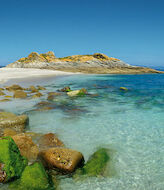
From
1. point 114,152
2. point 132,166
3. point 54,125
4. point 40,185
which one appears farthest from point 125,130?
point 40,185

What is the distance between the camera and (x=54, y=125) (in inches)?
372

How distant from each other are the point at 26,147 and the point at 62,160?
182 centimetres

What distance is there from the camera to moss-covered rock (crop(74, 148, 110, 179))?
529cm

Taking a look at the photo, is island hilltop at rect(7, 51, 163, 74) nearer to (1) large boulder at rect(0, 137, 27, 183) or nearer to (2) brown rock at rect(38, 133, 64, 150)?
(2) brown rock at rect(38, 133, 64, 150)

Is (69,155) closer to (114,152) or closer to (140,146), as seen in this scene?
(114,152)

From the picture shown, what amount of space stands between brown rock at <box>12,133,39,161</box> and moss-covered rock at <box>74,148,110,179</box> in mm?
1863

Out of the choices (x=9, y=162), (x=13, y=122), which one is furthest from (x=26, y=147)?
(x=13, y=122)

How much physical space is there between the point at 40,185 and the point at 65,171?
0.89 metres

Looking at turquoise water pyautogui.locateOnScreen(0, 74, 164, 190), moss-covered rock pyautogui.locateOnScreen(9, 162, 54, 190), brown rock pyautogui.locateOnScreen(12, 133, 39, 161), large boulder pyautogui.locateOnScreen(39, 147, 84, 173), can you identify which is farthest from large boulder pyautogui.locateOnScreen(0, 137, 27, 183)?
turquoise water pyautogui.locateOnScreen(0, 74, 164, 190)

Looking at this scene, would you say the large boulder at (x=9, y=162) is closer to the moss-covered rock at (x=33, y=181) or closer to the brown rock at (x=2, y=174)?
the brown rock at (x=2, y=174)

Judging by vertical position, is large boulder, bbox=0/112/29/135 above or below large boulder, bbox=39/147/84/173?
above

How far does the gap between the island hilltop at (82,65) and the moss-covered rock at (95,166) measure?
5716 cm

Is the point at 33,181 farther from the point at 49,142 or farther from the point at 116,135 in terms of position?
the point at 116,135

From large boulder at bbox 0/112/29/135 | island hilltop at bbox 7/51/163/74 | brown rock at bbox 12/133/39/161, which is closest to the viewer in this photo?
brown rock at bbox 12/133/39/161
